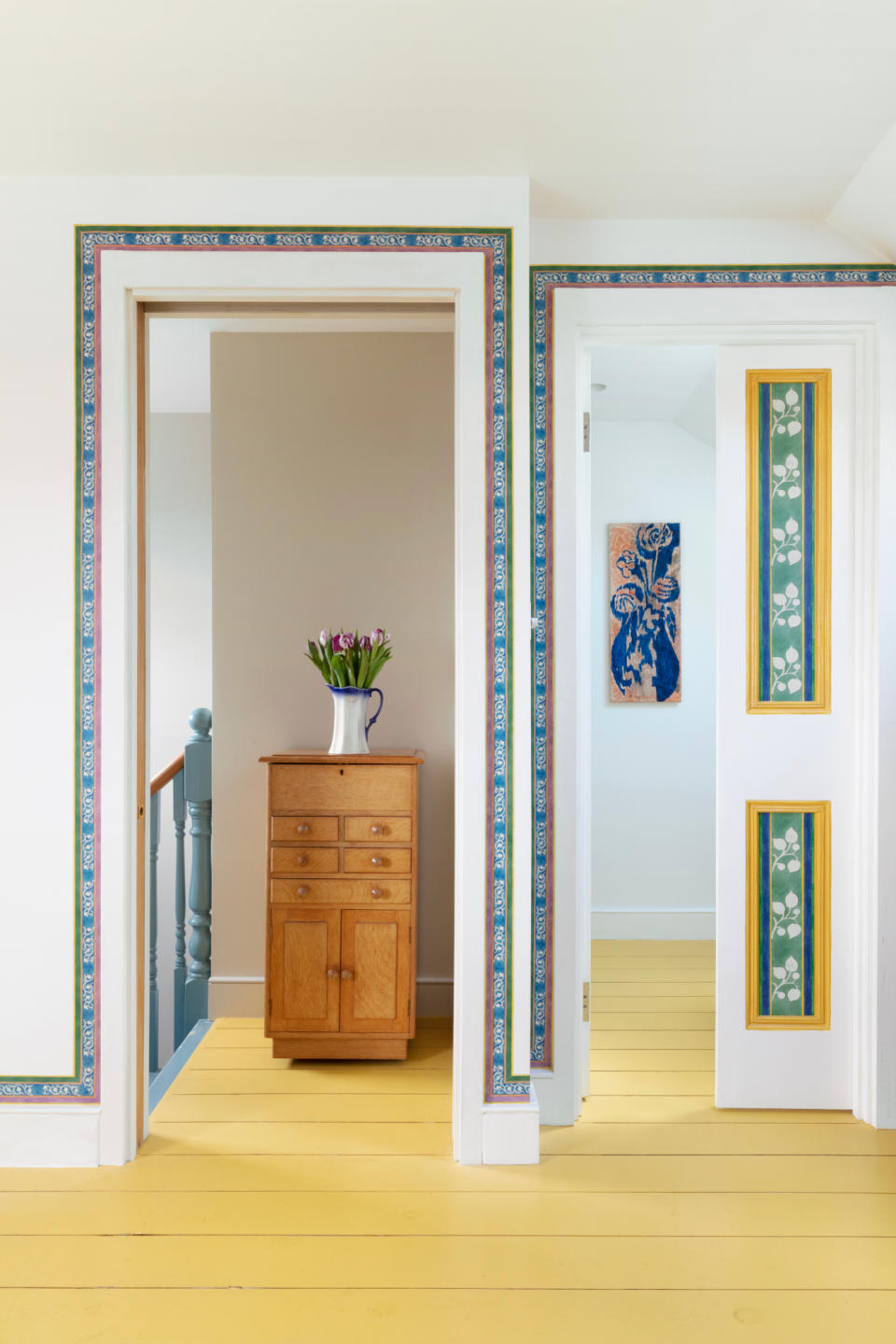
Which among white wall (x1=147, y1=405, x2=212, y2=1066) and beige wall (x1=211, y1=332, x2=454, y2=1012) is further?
white wall (x1=147, y1=405, x2=212, y2=1066)

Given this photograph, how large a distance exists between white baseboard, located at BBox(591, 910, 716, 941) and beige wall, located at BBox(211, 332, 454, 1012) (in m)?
1.74

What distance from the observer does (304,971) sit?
311 cm

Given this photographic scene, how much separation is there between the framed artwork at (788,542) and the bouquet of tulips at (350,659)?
1225 millimetres

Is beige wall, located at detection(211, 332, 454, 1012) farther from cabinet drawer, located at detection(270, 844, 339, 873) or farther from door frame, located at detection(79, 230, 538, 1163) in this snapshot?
door frame, located at detection(79, 230, 538, 1163)

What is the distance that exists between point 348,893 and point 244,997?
83cm

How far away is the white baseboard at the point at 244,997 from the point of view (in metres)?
3.58

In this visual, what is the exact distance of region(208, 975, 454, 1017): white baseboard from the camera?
3584 millimetres

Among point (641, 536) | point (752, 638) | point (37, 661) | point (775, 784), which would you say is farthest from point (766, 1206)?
point (641, 536)

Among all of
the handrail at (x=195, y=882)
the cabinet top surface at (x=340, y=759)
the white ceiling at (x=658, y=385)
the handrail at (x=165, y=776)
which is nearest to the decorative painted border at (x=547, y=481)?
the cabinet top surface at (x=340, y=759)

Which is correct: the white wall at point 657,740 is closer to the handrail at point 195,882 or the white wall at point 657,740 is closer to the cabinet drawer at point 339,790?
the cabinet drawer at point 339,790

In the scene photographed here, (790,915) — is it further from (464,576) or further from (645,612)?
(645,612)

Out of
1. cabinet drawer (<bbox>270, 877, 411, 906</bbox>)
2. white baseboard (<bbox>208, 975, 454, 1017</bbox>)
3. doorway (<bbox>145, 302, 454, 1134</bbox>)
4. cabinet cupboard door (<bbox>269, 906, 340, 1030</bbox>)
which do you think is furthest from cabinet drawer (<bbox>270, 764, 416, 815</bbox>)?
white baseboard (<bbox>208, 975, 454, 1017</bbox>)

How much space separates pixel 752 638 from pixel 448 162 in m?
1.57

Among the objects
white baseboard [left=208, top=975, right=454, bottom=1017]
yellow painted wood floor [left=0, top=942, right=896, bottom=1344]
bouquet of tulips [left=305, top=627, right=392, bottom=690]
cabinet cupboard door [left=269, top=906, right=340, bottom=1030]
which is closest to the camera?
yellow painted wood floor [left=0, top=942, right=896, bottom=1344]
